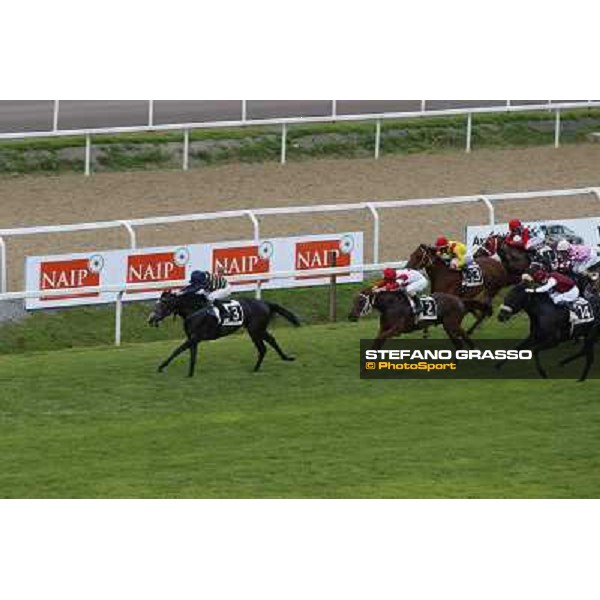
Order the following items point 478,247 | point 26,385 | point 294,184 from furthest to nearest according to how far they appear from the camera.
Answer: point 294,184 < point 478,247 < point 26,385

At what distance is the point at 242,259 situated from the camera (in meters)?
26.7

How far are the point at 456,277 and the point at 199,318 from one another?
322 cm

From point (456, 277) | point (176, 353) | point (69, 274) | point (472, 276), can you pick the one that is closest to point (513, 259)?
point (472, 276)

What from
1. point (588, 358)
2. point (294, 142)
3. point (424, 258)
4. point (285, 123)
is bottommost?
point (588, 358)

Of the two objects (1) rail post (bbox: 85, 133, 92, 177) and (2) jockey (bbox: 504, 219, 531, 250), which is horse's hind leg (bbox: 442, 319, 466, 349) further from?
(1) rail post (bbox: 85, 133, 92, 177)

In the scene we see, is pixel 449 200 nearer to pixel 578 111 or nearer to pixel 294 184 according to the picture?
pixel 294 184

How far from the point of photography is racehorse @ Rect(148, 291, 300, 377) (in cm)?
2314

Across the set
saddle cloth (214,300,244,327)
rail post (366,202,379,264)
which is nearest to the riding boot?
saddle cloth (214,300,244,327)

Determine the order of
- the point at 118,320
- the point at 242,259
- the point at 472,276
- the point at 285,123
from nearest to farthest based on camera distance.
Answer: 1. the point at 118,320
2. the point at 472,276
3. the point at 242,259
4. the point at 285,123

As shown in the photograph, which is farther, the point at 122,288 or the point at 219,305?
the point at 122,288

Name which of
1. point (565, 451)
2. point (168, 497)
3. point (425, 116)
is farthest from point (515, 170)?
point (168, 497)

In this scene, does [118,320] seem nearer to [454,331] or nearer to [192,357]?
[192,357]

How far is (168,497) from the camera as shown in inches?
749

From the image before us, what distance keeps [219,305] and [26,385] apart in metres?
1.91
